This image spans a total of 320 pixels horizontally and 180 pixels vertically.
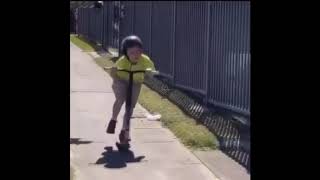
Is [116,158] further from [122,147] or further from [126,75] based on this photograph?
[126,75]

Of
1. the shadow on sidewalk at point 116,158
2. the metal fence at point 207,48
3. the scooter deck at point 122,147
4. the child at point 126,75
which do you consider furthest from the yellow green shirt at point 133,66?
the metal fence at point 207,48

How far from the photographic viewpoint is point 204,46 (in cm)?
1116

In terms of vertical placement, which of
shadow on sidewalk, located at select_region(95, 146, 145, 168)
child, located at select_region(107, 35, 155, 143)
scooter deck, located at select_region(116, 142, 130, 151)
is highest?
child, located at select_region(107, 35, 155, 143)

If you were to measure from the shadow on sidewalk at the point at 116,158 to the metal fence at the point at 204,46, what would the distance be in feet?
8.95

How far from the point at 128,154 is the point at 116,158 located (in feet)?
0.77

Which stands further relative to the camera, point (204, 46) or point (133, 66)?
point (204, 46)

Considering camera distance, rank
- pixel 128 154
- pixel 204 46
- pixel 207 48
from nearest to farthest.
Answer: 1. pixel 128 154
2. pixel 207 48
3. pixel 204 46

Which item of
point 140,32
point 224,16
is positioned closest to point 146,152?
point 224,16

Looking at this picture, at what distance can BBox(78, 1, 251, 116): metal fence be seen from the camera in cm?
973

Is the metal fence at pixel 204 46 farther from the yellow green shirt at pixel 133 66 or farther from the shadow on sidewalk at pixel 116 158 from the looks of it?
the shadow on sidewalk at pixel 116 158

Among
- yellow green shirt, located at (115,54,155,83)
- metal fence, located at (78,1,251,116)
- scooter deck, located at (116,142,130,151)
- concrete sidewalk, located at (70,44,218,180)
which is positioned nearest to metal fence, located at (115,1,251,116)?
metal fence, located at (78,1,251,116)

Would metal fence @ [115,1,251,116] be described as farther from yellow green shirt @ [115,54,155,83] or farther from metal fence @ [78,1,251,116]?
yellow green shirt @ [115,54,155,83]

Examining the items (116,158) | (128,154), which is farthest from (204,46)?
(116,158)

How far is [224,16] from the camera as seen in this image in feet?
34.0
